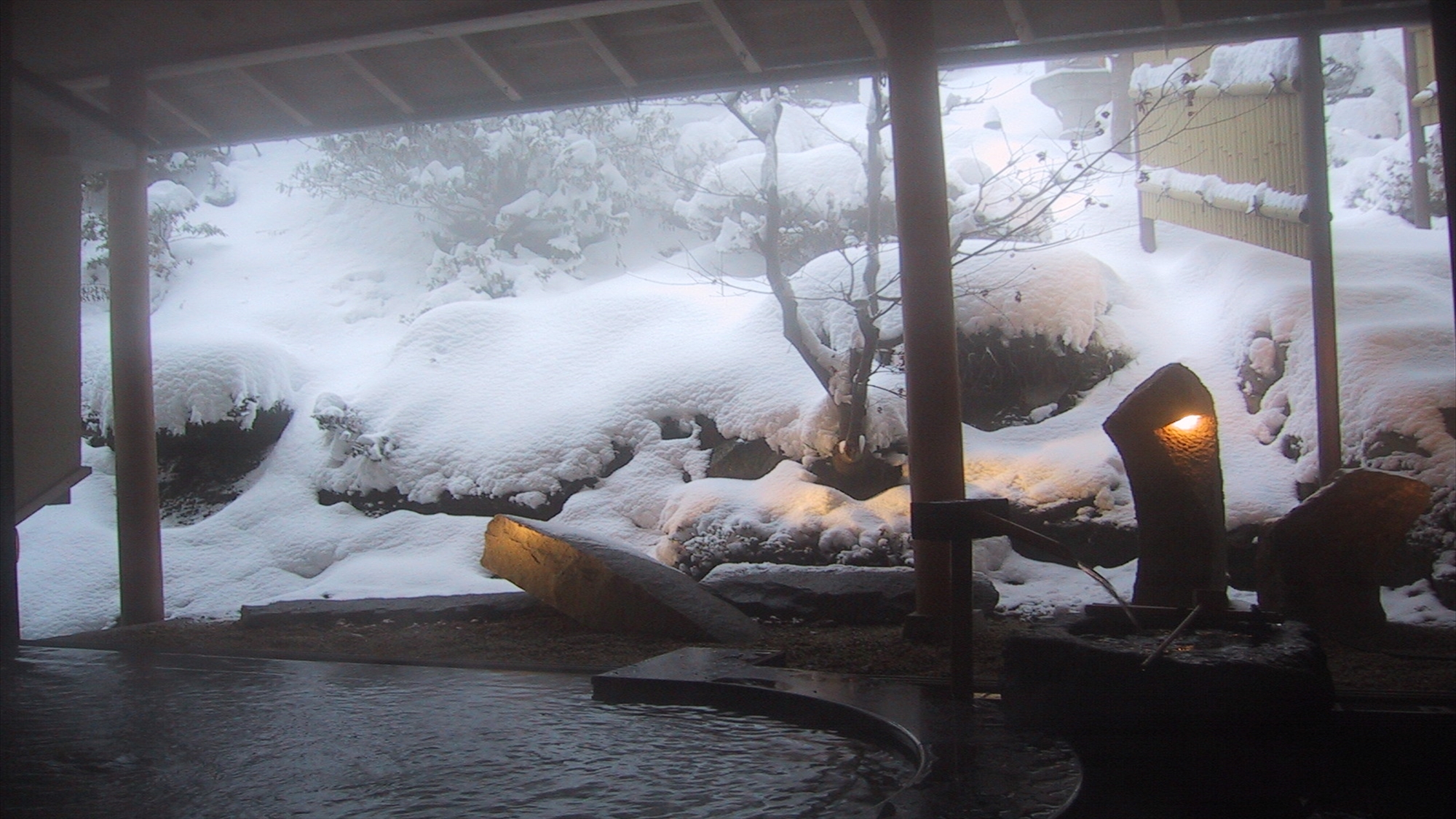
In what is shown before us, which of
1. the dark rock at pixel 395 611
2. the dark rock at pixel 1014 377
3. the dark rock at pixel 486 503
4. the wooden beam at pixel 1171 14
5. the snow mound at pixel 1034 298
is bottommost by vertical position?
the dark rock at pixel 395 611

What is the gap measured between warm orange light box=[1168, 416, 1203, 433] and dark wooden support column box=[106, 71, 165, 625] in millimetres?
5592

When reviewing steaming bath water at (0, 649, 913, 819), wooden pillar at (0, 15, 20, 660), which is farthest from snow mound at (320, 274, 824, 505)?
Answer: wooden pillar at (0, 15, 20, 660)

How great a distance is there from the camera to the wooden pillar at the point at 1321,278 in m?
5.62

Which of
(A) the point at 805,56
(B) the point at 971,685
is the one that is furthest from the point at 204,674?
(A) the point at 805,56

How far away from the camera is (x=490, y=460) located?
815cm

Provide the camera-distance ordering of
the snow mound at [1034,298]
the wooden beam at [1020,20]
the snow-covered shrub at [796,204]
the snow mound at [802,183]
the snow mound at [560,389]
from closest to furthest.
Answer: the wooden beam at [1020,20]
the snow mound at [1034,298]
the snow mound at [560,389]
the snow-covered shrub at [796,204]
the snow mound at [802,183]

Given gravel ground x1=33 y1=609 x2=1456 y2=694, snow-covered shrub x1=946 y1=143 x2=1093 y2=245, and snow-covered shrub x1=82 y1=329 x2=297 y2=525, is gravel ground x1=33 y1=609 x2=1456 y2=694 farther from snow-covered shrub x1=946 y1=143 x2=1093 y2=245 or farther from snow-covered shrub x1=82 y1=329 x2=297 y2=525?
snow-covered shrub x1=82 y1=329 x2=297 y2=525

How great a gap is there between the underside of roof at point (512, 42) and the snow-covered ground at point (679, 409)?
8.17 ft

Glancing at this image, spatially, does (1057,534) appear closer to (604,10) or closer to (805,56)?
(805,56)

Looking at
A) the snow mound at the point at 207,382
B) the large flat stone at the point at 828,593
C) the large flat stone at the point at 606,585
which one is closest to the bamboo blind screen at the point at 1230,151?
the large flat stone at the point at 828,593

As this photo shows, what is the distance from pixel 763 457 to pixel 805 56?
325cm

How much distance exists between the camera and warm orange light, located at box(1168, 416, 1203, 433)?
3.98 meters

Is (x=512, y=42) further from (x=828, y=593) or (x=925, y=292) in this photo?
(x=828, y=593)

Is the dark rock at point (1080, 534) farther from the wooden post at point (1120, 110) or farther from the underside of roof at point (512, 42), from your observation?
the wooden post at point (1120, 110)
